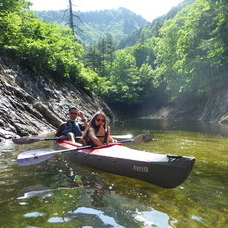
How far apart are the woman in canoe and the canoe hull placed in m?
0.38

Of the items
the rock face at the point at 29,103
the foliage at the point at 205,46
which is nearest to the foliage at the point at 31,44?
the rock face at the point at 29,103

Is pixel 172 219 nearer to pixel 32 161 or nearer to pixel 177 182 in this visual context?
pixel 177 182

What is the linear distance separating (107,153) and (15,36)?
1518 centimetres

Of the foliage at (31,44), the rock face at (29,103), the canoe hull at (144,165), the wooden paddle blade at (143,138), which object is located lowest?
the canoe hull at (144,165)

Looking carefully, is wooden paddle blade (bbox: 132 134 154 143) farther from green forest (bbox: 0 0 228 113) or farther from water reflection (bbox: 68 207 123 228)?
green forest (bbox: 0 0 228 113)

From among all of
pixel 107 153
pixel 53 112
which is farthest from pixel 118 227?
pixel 53 112

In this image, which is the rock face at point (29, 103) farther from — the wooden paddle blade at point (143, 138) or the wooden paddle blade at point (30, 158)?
the wooden paddle blade at point (30, 158)

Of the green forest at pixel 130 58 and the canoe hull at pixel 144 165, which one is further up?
the green forest at pixel 130 58

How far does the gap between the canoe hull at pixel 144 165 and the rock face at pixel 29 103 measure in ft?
16.7

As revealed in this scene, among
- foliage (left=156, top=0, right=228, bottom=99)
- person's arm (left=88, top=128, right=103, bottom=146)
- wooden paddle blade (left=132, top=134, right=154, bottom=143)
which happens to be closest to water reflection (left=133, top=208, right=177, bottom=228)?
person's arm (left=88, top=128, right=103, bottom=146)

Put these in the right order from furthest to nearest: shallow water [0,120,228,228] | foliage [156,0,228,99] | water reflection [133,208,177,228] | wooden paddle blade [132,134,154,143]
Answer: foliage [156,0,228,99], wooden paddle blade [132,134,154,143], shallow water [0,120,228,228], water reflection [133,208,177,228]

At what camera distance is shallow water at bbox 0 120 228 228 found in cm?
371

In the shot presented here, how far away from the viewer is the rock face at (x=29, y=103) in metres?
13.1

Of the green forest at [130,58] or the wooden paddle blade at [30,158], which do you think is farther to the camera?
the green forest at [130,58]
